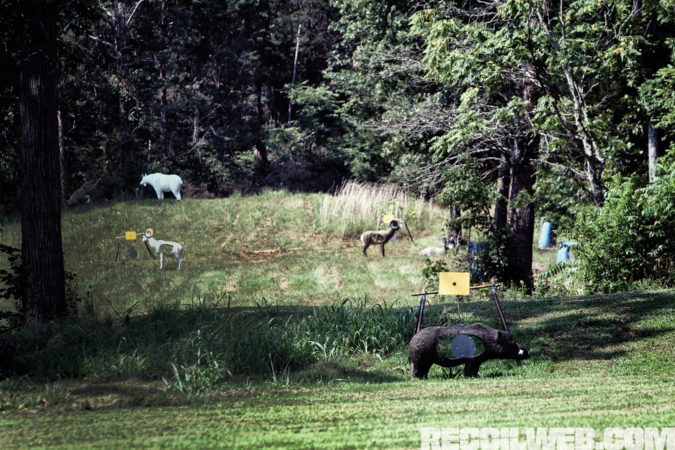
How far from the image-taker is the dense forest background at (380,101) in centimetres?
949

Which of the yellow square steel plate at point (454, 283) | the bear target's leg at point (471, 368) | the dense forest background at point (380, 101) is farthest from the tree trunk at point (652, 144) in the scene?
the bear target's leg at point (471, 368)

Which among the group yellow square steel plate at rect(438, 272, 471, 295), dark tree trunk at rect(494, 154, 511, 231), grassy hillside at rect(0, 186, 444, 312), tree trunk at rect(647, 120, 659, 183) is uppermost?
tree trunk at rect(647, 120, 659, 183)

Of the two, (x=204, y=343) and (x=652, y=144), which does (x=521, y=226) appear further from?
(x=204, y=343)

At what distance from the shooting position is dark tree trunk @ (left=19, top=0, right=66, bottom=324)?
7902 mm

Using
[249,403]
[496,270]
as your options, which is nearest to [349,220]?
[496,270]

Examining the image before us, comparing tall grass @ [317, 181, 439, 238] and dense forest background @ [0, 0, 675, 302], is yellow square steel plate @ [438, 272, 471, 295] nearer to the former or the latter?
dense forest background @ [0, 0, 675, 302]

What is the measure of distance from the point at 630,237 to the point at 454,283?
5.14 metres

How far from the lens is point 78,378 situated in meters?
5.29

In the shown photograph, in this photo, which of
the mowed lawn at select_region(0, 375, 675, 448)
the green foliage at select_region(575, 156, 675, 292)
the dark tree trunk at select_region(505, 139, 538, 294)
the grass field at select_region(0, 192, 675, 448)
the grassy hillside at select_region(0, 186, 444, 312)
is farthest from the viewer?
the grassy hillside at select_region(0, 186, 444, 312)

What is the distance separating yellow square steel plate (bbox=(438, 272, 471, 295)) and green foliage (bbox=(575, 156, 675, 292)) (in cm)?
486

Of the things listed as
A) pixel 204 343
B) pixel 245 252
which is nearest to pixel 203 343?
pixel 204 343

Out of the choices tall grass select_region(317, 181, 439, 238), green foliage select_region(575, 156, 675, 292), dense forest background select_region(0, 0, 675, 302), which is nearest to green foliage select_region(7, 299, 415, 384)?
dense forest background select_region(0, 0, 675, 302)

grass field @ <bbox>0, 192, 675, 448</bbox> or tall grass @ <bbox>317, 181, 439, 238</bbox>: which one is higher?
tall grass @ <bbox>317, 181, 439, 238</bbox>

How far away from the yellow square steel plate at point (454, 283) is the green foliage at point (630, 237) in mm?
4862
